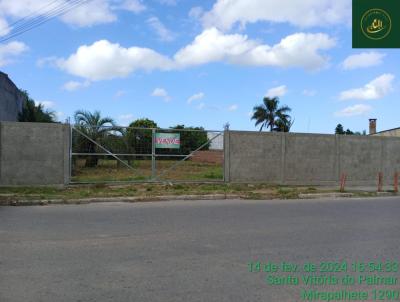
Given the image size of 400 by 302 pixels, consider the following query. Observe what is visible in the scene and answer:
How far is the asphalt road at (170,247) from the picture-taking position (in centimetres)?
515

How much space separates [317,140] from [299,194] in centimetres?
509

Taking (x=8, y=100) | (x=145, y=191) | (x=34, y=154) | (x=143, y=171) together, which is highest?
(x=8, y=100)

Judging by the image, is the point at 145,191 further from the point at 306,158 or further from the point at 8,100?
the point at 8,100

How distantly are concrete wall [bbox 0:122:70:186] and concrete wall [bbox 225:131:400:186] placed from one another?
6549 millimetres

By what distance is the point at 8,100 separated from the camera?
84.6ft

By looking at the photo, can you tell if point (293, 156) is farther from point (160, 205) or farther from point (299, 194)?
point (160, 205)

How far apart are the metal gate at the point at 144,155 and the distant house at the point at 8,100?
9054mm

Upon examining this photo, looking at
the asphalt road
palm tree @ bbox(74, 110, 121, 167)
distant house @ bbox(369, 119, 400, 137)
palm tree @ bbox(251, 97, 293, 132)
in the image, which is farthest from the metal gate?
palm tree @ bbox(251, 97, 293, 132)

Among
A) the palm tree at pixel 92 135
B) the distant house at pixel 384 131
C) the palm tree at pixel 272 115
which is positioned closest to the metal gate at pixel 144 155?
the palm tree at pixel 92 135

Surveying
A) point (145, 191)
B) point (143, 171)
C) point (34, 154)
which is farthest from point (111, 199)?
point (34, 154)

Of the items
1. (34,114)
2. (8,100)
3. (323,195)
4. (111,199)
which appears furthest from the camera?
(34,114)

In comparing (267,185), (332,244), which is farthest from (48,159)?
(332,244)

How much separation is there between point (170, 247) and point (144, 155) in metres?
10.7

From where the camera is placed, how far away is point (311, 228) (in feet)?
30.6
